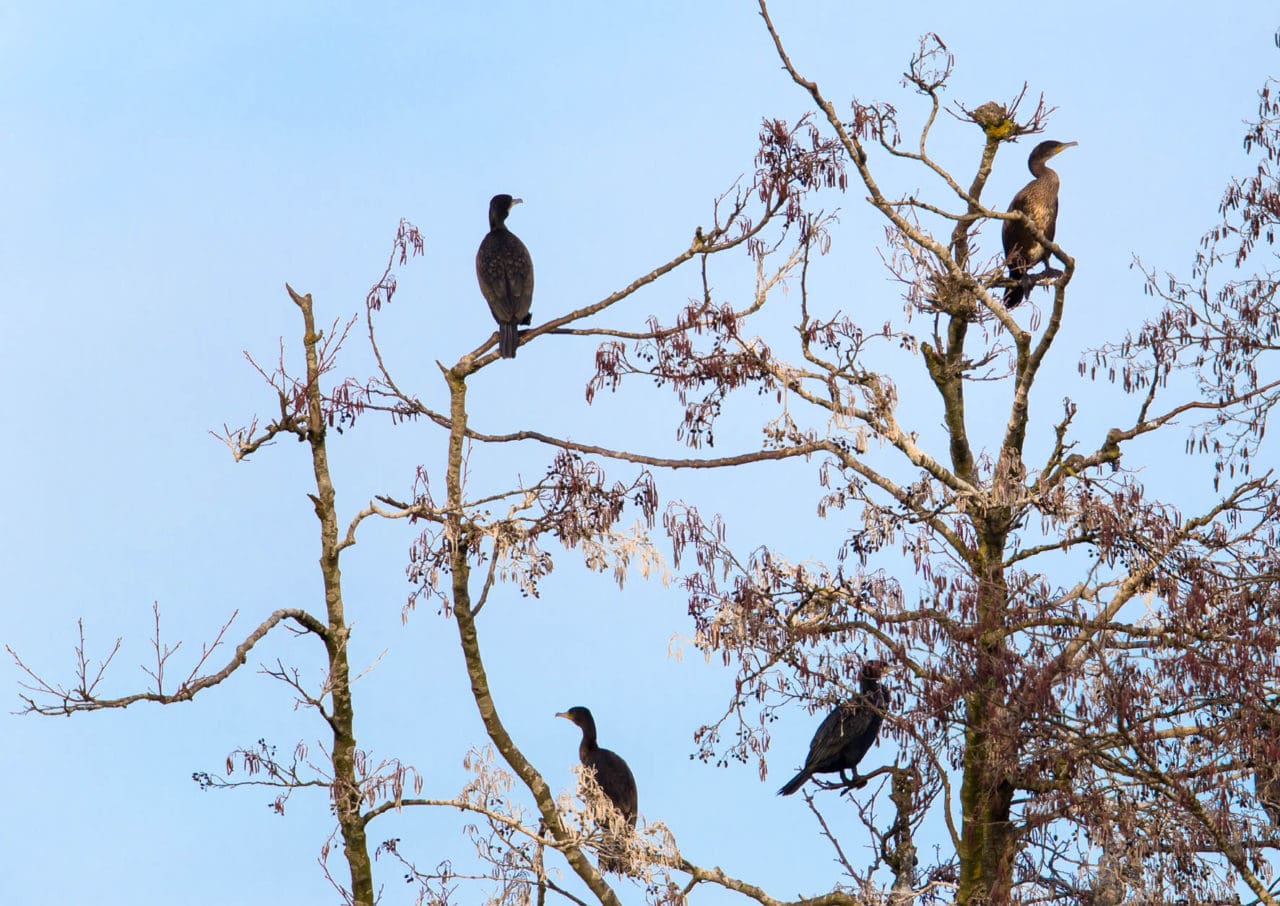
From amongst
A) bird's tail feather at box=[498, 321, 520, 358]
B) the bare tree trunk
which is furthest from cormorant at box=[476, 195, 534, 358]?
the bare tree trunk

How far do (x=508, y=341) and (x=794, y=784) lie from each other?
4803 millimetres

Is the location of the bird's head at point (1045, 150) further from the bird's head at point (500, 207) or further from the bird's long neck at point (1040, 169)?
the bird's head at point (500, 207)

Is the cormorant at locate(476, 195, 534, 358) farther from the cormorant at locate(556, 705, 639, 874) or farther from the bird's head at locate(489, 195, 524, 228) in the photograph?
the cormorant at locate(556, 705, 639, 874)

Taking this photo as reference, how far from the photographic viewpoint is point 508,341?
13.8 metres

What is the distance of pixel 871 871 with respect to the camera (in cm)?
1306

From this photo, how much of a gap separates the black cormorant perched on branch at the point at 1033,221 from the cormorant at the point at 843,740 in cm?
397

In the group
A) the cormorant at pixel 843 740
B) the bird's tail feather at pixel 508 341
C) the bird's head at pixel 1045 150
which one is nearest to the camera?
the bird's tail feather at pixel 508 341

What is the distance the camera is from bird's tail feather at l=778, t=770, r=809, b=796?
14.2 metres

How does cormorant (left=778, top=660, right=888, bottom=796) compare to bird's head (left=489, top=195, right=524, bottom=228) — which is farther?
bird's head (left=489, top=195, right=524, bottom=228)

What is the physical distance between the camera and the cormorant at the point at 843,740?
544 inches

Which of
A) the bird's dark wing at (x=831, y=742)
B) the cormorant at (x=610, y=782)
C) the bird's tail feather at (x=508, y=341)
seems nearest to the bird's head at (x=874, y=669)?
the bird's dark wing at (x=831, y=742)

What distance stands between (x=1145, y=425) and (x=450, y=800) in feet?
23.4

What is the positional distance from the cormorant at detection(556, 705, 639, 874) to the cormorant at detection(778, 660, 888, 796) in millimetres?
1412

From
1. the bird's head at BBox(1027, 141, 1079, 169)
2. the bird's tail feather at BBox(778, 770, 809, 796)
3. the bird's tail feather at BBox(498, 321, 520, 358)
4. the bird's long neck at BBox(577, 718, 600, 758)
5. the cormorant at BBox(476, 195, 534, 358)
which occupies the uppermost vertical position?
the bird's head at BBox(1027, 141, 1079, 169)
